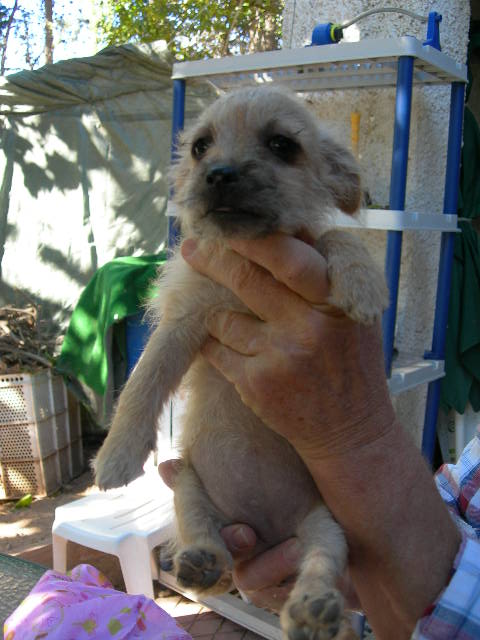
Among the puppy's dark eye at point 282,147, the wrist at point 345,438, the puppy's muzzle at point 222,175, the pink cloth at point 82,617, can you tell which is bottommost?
the pink cloth at point 82,617

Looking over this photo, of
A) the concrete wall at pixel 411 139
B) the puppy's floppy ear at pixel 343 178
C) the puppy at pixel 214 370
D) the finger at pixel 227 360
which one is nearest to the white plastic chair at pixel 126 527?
the puppy at pixel 214 370

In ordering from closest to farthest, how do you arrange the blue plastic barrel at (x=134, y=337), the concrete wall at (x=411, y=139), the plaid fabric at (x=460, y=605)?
1. the plaid fabric at (x=460, y=605)
2. the concrete wall at (x=411, y=139)
3. the blue plastic barrel at (x=134, y=337)

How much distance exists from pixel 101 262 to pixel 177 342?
5.62 m

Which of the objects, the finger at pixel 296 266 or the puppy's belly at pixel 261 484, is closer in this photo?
the finger at pixel 296 266

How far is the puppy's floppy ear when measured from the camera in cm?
221

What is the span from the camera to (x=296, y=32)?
4547 millimetres

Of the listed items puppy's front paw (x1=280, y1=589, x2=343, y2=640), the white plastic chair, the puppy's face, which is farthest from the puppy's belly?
the white plastic chair

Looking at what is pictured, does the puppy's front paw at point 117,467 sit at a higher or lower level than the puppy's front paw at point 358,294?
lower

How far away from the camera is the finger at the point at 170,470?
2.14 m

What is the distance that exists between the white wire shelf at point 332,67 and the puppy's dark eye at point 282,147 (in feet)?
4.33

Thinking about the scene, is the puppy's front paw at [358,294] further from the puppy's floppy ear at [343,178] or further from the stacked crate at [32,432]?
the stacked crate at [32,432]

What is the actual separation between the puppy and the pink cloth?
30 cm

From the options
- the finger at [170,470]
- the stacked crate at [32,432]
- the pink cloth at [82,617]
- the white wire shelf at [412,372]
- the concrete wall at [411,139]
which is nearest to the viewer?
the pink cloth at [82,617]

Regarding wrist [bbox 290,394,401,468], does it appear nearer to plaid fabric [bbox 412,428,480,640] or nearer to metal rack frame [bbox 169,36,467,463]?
plaid fabric [bbox 412,428,480,640]
